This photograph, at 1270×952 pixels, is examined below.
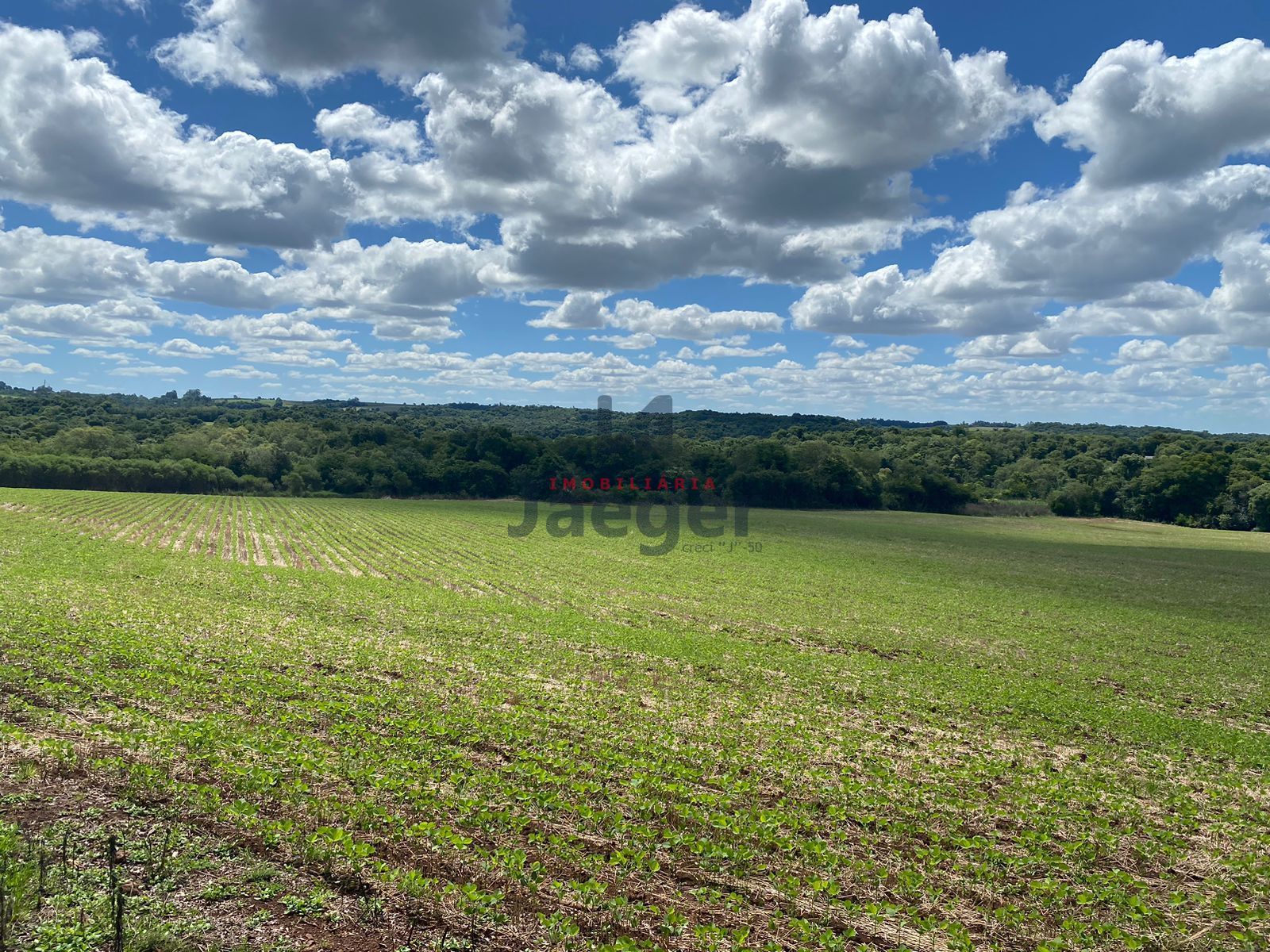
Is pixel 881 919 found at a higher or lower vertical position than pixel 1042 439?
lower

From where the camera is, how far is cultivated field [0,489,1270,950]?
721cm

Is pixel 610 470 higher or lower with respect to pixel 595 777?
higher

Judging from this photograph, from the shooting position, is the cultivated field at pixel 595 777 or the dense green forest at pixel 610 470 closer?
the cultivated field at pixel 595 777

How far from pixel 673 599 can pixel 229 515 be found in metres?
52.8

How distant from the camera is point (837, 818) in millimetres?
10250

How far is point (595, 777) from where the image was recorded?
1098 centimetres

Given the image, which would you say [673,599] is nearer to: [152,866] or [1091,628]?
[1091,628]

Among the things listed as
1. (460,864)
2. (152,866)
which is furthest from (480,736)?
(152,866)

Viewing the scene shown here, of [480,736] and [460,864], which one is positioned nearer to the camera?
[460,864]

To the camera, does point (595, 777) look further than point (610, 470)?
No

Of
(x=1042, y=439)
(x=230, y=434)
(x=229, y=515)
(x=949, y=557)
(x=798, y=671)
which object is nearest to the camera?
(x=798, y=671)

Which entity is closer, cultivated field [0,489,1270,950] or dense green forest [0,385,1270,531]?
cultivated field [0,489,1270,950]

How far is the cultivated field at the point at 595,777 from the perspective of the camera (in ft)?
23.6

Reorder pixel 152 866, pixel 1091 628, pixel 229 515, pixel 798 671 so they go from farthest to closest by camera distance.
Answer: pixel 229 515
pixel 1091 628
pixel 798 671
pixel 152 866
